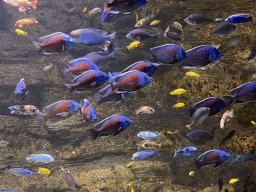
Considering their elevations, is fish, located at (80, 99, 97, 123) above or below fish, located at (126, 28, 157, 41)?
below

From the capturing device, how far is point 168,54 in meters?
2.30

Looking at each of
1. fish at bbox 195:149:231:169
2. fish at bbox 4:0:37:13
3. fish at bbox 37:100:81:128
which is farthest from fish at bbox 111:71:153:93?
fish at bbox 4:0:37:13

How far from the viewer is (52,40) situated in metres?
2.70

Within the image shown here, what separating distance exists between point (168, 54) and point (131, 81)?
2.15 ft

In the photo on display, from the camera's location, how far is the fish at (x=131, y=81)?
222cm

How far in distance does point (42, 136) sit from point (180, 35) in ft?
21.4

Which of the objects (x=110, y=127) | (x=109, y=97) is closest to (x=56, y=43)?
(x=109, y=97)

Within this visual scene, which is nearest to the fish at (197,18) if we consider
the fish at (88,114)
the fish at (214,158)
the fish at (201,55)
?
the fish at (201,55)

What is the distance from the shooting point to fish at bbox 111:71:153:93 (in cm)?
222

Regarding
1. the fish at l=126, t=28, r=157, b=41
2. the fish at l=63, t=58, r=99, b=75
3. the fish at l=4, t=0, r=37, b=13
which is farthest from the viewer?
the fish at l=4, t=0, r=37, b=13

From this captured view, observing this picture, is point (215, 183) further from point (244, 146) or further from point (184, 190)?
point (244, 146)

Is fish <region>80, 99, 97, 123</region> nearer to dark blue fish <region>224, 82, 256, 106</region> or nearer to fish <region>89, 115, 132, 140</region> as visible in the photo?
fish <region>89, 115, 132, 140</region>

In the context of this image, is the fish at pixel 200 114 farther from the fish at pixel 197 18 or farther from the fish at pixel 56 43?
the fish at pixel 56 43

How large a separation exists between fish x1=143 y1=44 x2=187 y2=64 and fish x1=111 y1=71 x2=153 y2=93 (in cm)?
36
